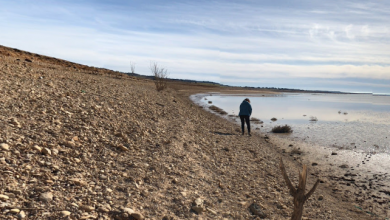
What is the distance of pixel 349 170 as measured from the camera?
10477mm

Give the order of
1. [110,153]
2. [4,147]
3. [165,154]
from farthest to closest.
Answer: [165,154] → [110,153] → [4,147]

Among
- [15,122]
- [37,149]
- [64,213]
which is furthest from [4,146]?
[64,213]

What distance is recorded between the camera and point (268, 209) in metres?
6.12

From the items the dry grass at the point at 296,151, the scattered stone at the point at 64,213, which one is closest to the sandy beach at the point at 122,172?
the scattered stone at the point at 64,213

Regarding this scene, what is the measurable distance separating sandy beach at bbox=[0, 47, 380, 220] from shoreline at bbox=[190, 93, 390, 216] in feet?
0.23

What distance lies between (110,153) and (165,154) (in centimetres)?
148

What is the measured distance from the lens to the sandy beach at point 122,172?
4.52 metres

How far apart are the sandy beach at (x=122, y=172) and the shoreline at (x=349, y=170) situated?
0.07m

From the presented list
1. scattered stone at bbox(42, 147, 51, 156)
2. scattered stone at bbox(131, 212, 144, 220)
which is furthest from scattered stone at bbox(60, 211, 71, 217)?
scattered stone at bbox(42, 147, 51, 156)

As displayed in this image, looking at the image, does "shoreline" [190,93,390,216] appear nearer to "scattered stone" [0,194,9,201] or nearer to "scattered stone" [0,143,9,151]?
"scattered stone" [0,194,9,201]

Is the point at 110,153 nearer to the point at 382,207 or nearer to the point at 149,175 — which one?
the point at 149,175

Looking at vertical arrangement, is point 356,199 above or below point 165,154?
below

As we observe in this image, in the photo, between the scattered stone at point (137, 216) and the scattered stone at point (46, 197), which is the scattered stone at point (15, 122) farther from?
the scattered stone at point (137, 216)

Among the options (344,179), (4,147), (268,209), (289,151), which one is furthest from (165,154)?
(289,151)
